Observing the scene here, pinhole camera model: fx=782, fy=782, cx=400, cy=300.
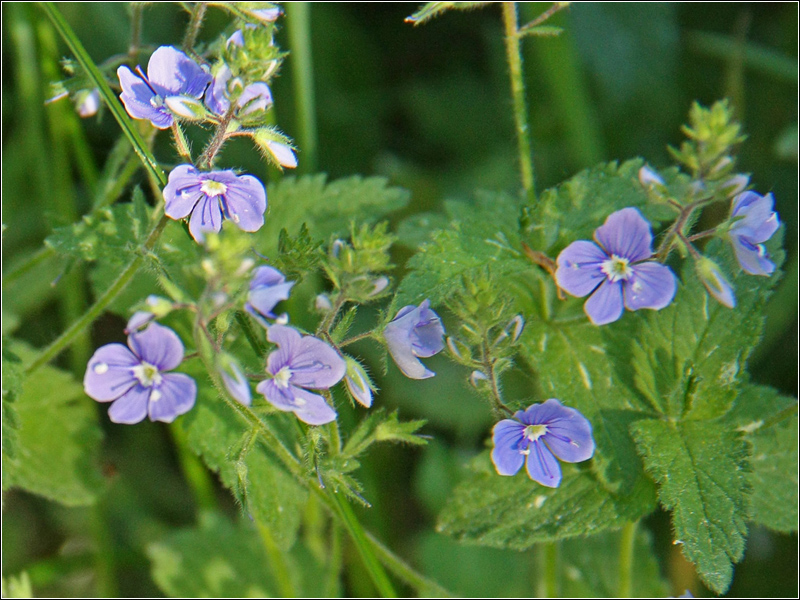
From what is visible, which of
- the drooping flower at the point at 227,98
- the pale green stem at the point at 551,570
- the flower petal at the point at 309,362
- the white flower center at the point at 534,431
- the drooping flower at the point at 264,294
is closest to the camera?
the drooping flower at the point at 264,294

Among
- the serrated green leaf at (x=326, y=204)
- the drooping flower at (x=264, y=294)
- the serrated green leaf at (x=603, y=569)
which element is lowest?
the serrated green leaf at (x=603, y=569)

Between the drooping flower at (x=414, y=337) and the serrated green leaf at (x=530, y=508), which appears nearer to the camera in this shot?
the drooping flower at (x=414, y=337)

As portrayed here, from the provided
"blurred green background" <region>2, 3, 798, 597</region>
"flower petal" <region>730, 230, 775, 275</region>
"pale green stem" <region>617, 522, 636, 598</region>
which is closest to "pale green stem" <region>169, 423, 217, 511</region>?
"blurred green background" <region>2, 3, 798, 597</region>

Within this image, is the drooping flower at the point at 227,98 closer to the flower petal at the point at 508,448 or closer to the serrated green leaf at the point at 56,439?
the flower petal at the point at 508,448

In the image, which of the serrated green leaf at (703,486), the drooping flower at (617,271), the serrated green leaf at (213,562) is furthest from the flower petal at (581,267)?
the serrated green leaf at (213,562)

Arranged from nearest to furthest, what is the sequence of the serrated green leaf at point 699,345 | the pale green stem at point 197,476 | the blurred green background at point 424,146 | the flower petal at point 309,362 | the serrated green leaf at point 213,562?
the flower petal at point 309,362
the serrated green leaf at point 699,345
the serrated green leaf at point 213,562
the pale green stem at point 197,476
the blurred green background at point 424,146
